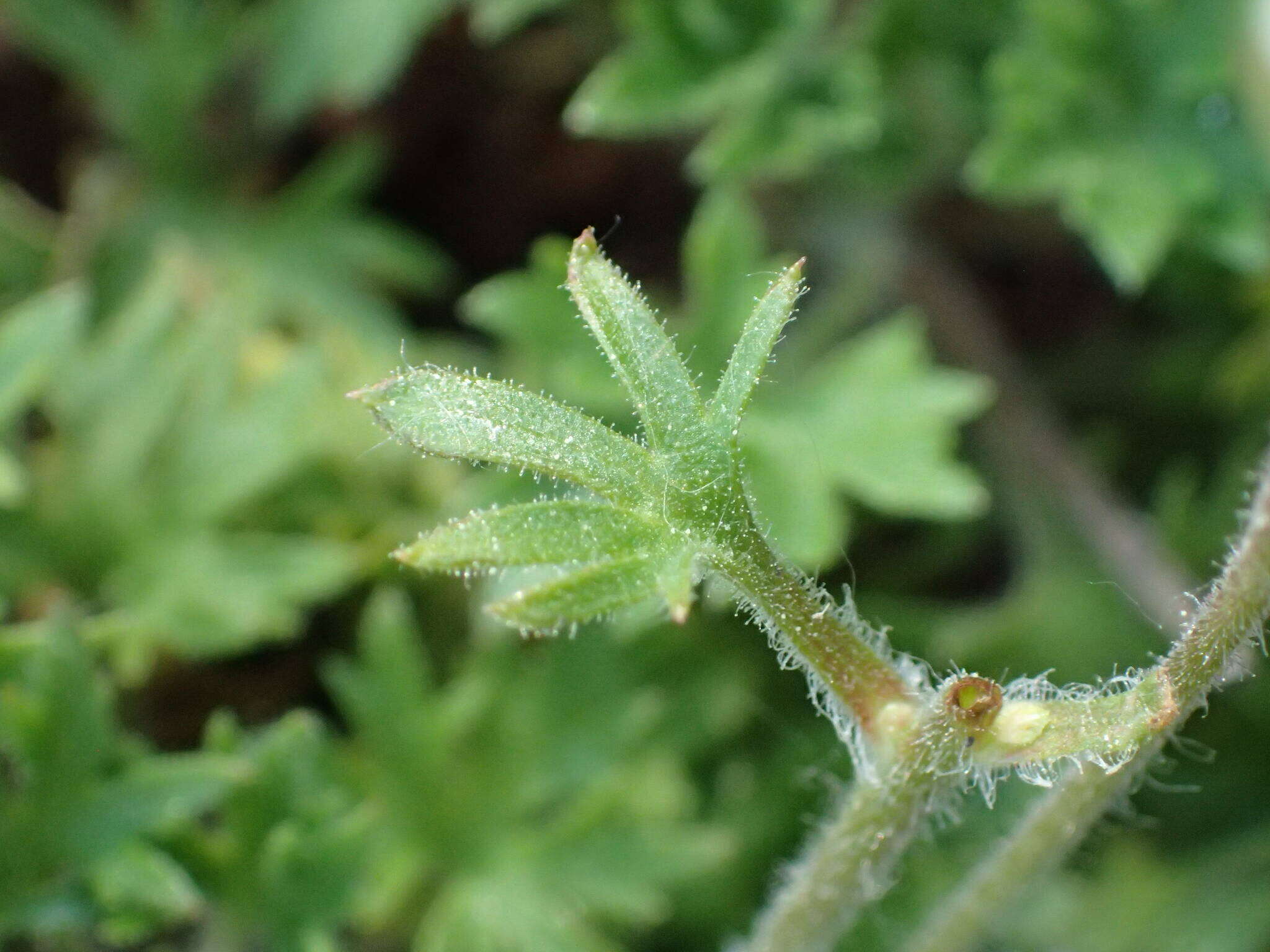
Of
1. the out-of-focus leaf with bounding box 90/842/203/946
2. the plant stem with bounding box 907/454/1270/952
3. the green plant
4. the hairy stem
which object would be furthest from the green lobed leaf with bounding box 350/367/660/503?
the out-of-focus leaf with bounding box 90/842/203/946

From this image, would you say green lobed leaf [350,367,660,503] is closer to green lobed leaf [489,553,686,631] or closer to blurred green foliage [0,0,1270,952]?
green lobed leaf [489,553,686,631]

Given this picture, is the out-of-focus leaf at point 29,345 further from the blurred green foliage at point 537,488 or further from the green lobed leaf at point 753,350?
the green lobed leaf at point 753,350

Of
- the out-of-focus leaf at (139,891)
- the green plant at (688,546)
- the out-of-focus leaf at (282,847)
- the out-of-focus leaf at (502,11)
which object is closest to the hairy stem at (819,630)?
the green plant at (688,546)

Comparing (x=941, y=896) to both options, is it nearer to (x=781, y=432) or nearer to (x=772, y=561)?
(x=781, y=432)

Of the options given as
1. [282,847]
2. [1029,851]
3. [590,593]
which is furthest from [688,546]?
[282,847]

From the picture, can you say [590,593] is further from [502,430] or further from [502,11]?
[502,11]
